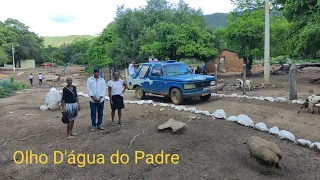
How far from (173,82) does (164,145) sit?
546 cm

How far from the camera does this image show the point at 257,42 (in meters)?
26.6

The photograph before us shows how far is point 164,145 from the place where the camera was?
6.05m

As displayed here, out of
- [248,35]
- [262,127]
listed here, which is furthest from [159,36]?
[262,127]

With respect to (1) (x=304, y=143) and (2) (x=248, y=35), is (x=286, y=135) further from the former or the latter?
(2) (x=248, y=35)

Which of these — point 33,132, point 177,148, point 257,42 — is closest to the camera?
point 177,148

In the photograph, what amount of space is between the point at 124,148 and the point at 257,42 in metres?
23.5

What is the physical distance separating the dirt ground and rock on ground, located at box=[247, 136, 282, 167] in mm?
178

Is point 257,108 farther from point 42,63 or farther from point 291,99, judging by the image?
point 42,63

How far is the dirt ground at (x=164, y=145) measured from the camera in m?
5.03

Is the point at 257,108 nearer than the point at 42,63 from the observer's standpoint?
Yes

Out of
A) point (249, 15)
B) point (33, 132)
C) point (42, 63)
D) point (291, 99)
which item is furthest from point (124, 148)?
point (42, 63)

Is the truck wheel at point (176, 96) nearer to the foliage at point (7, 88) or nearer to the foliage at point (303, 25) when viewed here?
the foliage at point (303, 25)

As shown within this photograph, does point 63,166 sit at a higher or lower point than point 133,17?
lower

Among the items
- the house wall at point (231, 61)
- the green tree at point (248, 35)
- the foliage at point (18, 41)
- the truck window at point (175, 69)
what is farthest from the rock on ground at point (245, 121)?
the foliage at point (18, 41)
